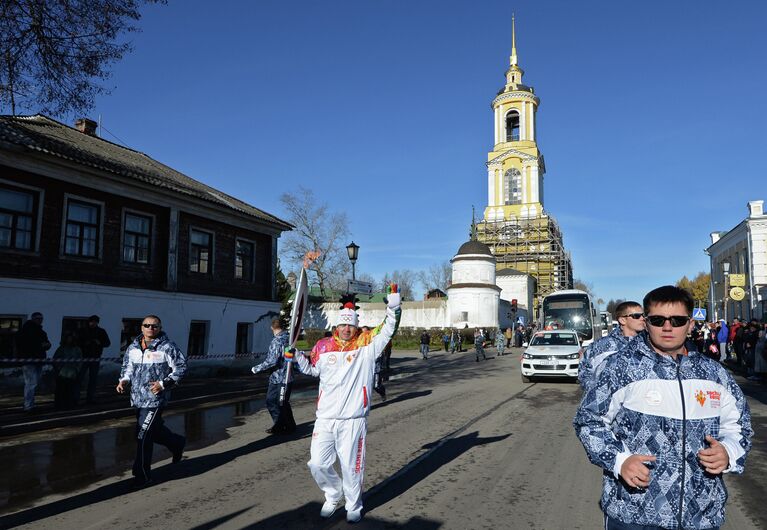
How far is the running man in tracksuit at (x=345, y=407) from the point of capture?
192 inches

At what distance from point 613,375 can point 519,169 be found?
71369 millimetres

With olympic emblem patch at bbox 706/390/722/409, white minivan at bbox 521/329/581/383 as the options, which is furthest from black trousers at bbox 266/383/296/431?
white minivan at bbox 521/329/581/383

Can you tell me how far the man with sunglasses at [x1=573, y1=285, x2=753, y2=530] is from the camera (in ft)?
8.21

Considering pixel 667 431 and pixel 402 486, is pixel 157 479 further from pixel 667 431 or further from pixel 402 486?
pixel 667 431

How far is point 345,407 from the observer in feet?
16.2

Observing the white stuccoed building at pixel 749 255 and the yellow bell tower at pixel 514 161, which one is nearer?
the white stuccoed building at pixel 749 255

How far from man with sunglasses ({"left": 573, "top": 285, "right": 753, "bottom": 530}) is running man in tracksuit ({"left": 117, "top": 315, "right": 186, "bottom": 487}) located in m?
5.00

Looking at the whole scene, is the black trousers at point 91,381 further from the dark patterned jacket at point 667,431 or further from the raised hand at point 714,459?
the raised hand at point 714,459

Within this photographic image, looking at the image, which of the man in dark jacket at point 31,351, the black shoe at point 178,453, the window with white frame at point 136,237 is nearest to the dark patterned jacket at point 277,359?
the black shoe at point 178,453

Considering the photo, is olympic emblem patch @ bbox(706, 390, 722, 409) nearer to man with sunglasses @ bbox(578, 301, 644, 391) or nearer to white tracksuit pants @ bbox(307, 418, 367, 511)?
man with sunglasses @ bbox(578, 301, 644, 391)

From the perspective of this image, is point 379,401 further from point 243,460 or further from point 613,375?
point 613,375

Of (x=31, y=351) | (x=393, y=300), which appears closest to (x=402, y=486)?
(x=393, y=300)

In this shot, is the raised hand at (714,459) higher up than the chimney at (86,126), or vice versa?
the chimney at (86,126)

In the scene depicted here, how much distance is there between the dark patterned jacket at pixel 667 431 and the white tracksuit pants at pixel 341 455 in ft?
8.68
